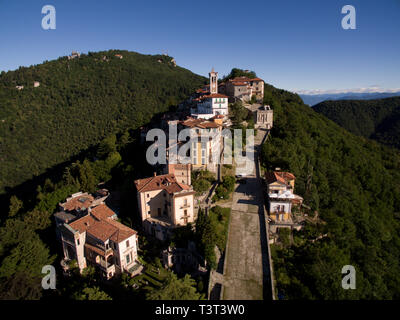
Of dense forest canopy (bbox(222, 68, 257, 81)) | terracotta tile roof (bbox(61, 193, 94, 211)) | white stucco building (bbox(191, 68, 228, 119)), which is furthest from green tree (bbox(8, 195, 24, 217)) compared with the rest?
dense forest canopy (bbox(222, 68, 257, 81))

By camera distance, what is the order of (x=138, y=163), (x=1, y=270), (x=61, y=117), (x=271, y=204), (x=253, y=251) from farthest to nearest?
(x=61, y=117) < (x=138, y=163) < (x=271, y=204) < (x=1, y=270) < (x=253, y=251)

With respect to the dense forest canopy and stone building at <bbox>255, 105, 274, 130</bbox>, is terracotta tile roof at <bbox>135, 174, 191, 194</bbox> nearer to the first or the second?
stone building at <bbox>255, 105, 274, 130</bbox>

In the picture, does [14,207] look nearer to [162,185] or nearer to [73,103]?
[162,185]

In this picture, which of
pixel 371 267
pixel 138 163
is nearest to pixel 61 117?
pixel 138 163

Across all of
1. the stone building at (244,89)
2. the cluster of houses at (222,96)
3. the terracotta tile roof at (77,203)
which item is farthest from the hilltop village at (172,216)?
the stone building at (244,89)

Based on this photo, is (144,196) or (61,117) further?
(61,117)

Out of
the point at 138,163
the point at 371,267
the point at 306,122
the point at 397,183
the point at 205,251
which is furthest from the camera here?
the point at 306,122

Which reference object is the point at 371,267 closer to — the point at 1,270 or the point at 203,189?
the point at 203,189

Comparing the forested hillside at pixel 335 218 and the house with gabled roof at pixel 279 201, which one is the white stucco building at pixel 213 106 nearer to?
the forested hillside at pixel 335 218

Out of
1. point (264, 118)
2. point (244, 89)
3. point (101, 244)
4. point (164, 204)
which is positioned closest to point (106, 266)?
point (101, 244)
